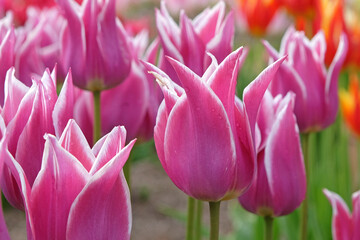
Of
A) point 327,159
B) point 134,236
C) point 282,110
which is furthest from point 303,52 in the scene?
point 134,236

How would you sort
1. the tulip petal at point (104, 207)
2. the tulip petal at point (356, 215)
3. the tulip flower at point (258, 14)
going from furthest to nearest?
the tulip flower at point (258, 14) → the tulip petal at point (356, 215) → the tulip petal at point (104, 207)

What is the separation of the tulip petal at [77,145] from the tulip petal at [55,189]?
3 centimetres

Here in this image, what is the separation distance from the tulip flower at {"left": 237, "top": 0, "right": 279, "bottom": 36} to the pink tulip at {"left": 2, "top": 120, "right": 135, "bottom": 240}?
2266mm

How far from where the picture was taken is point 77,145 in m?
0.63

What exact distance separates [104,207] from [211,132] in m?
0.15

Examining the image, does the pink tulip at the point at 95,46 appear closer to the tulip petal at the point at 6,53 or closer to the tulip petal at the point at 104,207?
the tulip petal at the point at 6,53

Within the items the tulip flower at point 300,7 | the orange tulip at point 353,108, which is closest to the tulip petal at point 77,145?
the orange tulip at point 353,108

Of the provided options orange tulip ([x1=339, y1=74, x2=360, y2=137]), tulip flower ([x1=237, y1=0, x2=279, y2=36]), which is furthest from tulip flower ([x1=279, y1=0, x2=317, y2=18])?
tulip flower ([x1=237, y1=0, x2=279, y2=36])

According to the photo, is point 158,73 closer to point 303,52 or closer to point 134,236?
point 303,52

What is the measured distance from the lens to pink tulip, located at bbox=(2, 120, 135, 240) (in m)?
0.60

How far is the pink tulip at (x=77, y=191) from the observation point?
0.60 metres

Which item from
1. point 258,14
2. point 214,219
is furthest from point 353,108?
point 214,219

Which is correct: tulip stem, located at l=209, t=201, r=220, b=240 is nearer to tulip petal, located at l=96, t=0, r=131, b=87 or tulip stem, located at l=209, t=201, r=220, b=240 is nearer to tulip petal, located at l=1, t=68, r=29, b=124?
tulip petal, located at l=1, t=68, r=29, b=124

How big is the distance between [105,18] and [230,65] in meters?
0.40
